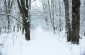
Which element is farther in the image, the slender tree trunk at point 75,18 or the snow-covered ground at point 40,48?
the slender tree trunk at point 75,18

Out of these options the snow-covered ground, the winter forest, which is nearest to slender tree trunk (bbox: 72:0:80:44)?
the winter forest

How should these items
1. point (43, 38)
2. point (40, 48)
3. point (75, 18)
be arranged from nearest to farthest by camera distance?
point (40, 48), point (75, 18), point (43, 38)

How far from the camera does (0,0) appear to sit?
105 feet

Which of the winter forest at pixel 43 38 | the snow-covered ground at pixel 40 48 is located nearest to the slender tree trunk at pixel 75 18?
the winter forest at pixel 43 38

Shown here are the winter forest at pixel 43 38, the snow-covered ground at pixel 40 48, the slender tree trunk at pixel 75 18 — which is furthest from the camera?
the slender tree trunk at pixel 75 18

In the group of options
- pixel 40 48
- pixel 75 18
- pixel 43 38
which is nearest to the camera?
pixel 40 48

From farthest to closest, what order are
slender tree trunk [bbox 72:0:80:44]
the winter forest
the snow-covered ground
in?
slender tree trunk [bbox 72:0:80:44]
the winter forest
the snow-covered ground

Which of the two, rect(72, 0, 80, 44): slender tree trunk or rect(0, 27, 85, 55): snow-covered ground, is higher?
rect(72, 0, 80, 44): slender tree trunk

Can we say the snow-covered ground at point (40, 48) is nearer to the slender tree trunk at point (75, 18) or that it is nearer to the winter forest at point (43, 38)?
the winter forest at point (43, 38)

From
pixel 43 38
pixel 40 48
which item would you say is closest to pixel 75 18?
pixel 40 48

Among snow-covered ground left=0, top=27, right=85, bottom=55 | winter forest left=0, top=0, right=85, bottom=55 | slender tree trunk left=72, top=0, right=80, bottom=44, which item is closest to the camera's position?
snow-covered ground left=0, top=27, right=85, bottom=55

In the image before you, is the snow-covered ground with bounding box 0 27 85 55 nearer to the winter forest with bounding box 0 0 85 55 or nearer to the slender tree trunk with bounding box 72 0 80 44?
the winter forest with bounding box 0 0 85 55

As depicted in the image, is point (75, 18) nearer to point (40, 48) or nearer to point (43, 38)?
point (40, 48)

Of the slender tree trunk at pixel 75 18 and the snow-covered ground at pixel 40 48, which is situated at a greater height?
the slender tree trunk at pixel 75 18
